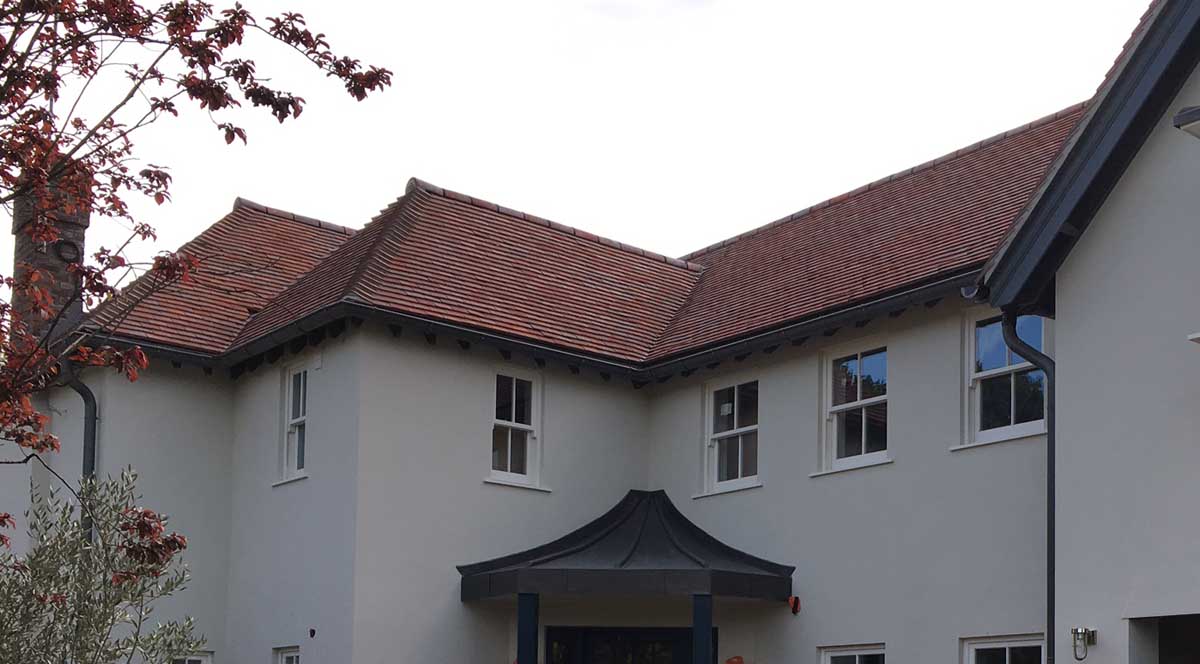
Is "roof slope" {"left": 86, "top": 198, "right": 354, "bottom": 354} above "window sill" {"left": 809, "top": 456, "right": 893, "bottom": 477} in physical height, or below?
above

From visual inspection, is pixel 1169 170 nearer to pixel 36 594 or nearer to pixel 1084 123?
pixel 1084 123

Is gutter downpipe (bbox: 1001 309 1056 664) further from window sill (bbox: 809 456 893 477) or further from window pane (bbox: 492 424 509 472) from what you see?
window pane (bbox: 492 424 509 472)

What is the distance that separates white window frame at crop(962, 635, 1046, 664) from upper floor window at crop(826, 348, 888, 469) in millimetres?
2246

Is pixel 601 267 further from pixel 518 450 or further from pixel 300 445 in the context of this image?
pixel 300 445

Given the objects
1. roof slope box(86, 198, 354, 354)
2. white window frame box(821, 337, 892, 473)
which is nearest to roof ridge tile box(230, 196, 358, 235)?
roof slope box(86, 198, 354, 354)

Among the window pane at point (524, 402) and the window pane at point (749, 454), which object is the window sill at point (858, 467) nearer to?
the window pane at point (749, 454)

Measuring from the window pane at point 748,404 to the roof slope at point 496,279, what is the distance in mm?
1732

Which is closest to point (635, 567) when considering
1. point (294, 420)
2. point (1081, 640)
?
point (294, 420)

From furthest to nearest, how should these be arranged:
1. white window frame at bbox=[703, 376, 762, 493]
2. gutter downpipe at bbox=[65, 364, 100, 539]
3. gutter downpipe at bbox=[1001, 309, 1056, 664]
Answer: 1. gutter downpipe at bbox=[65, 364, 100, 539]
2. white window frame at bbox=[703, 376, 762, 493]
3. gutter downpipe at bbox=[1001, 309, 1056, 664]

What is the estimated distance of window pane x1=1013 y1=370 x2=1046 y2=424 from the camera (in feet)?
47.3

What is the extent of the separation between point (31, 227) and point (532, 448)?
1003 centimetres

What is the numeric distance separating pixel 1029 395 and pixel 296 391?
9.09 m

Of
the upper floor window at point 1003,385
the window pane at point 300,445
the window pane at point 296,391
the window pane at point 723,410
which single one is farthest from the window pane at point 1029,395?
the window pane at point 296,391

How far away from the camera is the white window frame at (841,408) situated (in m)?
16.2
